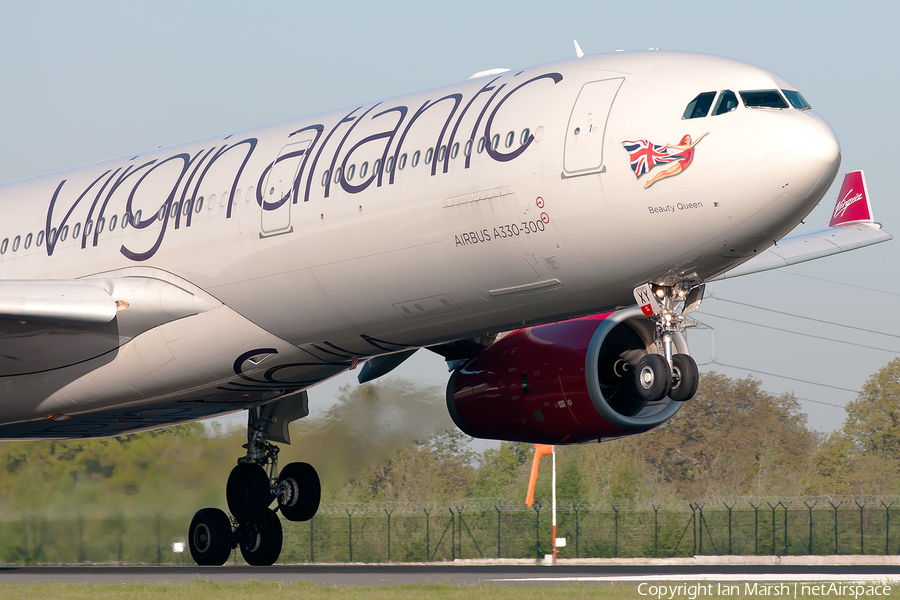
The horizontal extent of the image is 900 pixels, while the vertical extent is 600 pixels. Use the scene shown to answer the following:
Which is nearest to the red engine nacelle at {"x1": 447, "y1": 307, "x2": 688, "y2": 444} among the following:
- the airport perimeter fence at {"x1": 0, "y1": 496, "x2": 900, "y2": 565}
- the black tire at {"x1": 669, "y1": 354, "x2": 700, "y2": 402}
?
the black tire at {"x1": 669, "y1": 354, "x2": 700, "y2": 402}

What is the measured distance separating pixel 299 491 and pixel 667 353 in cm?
842

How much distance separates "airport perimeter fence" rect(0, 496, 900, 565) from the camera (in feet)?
96.9

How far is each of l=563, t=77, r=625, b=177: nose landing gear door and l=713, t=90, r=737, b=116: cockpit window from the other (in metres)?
1.04

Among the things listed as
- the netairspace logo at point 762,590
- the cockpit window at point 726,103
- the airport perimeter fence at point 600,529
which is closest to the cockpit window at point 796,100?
the cockpit window at point 726,103

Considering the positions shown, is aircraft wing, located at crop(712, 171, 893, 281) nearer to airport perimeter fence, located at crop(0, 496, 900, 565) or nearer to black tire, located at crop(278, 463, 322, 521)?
black tire, located at crop(278, 463, 322, 521)

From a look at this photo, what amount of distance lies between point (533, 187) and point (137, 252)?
5657 mm

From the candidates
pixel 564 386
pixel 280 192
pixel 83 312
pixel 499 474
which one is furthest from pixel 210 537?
pixel 499 474

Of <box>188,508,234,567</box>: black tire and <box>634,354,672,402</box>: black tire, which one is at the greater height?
<box>634,354,672,402</box>: black tire

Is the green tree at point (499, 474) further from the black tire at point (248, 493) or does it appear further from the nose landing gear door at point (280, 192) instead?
the nose landing gear door at point (280, 192)

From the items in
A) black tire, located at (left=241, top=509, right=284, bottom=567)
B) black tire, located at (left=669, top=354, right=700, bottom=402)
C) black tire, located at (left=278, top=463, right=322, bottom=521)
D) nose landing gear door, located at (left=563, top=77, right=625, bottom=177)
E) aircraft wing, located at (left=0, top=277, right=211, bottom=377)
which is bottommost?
black tire, located at (left=241, top=509, right=284, bottom=567)

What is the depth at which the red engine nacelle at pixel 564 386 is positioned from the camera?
48.8 feet

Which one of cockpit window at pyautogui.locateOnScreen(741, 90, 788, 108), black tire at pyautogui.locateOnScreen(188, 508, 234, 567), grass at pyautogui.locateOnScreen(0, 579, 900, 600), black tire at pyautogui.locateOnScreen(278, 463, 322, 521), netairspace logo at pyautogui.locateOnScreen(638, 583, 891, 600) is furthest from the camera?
black tire at pyautogui.locateOnScreen(278, 463, 322, 521)

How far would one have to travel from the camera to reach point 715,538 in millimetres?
30547

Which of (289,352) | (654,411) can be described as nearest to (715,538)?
(654,411)
